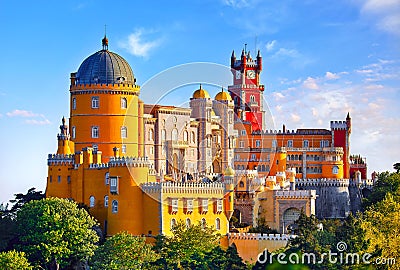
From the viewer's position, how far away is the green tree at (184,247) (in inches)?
2459

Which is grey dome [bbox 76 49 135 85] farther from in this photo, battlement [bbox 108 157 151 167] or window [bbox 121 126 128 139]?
battlement [bbox 108 157 151 167]

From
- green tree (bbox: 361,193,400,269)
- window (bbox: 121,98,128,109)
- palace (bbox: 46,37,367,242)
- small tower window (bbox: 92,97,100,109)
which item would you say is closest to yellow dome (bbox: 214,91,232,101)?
palace (bbox: 46,37,367,242)

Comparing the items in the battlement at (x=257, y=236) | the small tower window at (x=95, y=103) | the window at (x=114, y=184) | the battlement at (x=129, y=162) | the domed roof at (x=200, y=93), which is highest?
the domed roof at (x=200, y=93)

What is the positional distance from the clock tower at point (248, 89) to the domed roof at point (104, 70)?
2898cm

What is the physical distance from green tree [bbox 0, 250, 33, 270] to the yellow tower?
18.8 meters

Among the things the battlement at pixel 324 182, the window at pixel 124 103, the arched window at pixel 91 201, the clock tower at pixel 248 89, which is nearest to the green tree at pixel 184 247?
the arched window at pixel 91 201

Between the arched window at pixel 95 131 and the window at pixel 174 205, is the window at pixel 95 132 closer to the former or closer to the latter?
the arched window at pixel 95 131

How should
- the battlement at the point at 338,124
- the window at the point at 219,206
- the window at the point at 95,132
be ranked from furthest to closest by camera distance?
the battlement at the point at 338,124
the window at the point at 95,132
the window at the point at 219,206

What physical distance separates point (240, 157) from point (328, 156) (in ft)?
33.4

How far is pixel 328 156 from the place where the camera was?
9656cm

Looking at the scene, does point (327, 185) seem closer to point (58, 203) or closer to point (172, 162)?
point (172, 162)

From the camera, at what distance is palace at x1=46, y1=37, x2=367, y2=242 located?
68.8 metres

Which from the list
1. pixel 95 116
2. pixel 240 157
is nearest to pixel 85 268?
pixel 95 116

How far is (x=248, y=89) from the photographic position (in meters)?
110
